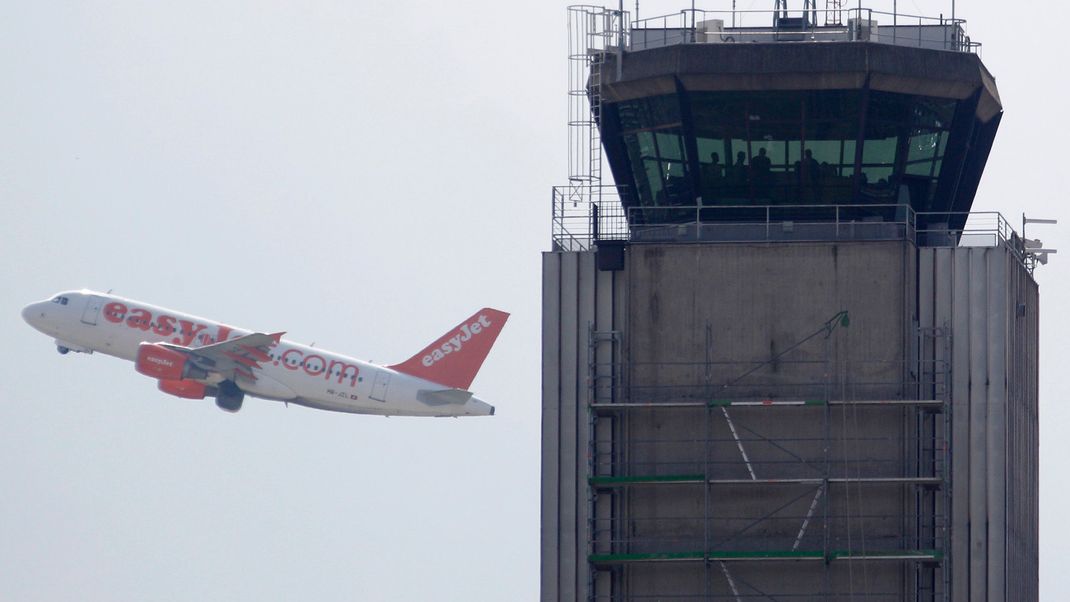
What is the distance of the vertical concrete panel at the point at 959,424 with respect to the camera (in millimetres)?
37219

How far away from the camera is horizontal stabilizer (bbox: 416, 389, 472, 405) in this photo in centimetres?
11231

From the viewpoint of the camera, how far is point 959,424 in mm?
37938

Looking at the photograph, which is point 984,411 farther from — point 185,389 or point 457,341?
point 457,341

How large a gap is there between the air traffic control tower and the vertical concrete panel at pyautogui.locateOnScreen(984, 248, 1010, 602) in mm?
45

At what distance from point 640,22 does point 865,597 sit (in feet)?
43.6

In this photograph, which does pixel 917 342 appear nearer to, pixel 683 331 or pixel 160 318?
pixel 683 331

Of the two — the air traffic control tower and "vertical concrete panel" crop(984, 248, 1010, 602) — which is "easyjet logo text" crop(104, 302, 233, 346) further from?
"vertical concrete panel" crop(984, 248, 1010, 602)

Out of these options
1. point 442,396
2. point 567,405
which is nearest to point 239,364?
point 442,396

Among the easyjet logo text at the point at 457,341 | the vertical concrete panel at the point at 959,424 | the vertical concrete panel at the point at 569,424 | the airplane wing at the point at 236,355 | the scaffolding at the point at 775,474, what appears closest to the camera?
the vertical concrete panel at the point at 959,424

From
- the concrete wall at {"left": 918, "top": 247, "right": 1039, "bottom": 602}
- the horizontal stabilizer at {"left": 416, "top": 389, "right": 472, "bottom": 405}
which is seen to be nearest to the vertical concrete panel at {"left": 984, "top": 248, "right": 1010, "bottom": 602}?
the concrete wall at {"left": 918, "top": 247, "right": 1039, "bottom": 602}

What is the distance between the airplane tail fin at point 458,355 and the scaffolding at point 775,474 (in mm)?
76472

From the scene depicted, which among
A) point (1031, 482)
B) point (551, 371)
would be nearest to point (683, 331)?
point (551, 371)

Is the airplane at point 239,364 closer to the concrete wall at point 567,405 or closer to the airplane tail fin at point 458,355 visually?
the airplane tail fin at point 458,355

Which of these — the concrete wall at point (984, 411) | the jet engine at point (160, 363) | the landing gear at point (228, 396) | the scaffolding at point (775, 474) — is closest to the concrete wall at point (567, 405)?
the scaffolding at point (775, 474)
